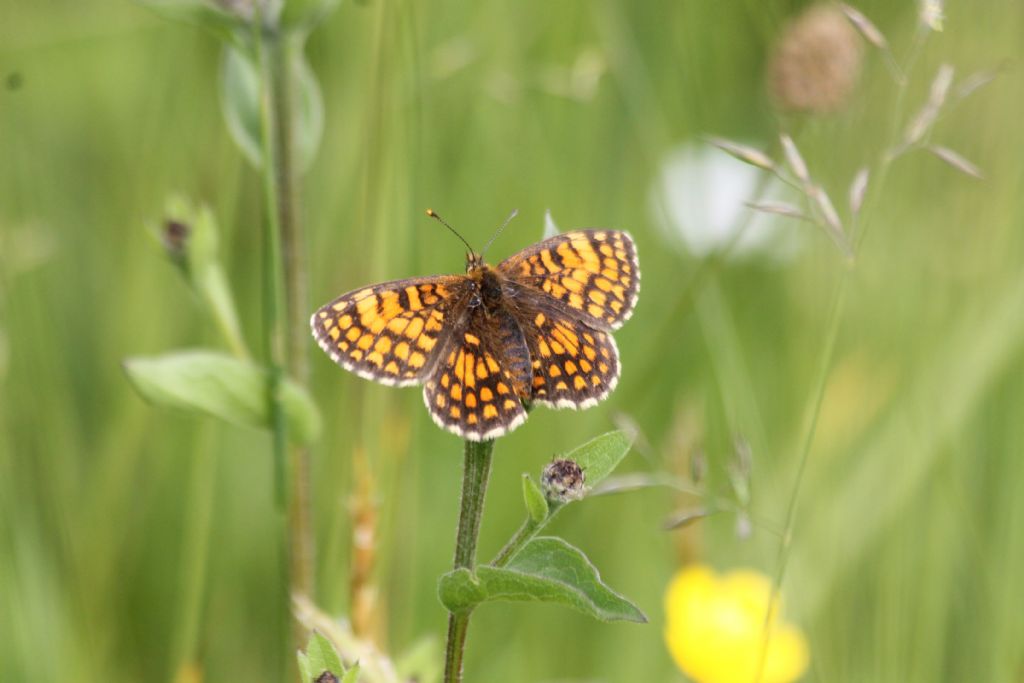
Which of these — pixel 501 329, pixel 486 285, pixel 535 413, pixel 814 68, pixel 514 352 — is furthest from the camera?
pixel 814 68

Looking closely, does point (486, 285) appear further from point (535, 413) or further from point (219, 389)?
point (535, 413)

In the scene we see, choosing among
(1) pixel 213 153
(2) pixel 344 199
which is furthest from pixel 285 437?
(1) pixel 213 153

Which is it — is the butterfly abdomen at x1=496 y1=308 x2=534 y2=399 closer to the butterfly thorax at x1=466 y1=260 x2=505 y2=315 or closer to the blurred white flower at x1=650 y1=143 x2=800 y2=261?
the butterfly thorax at x1=466 y1=260 x2=505 y2=315

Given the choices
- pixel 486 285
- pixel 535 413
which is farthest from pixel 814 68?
pixel 486 285

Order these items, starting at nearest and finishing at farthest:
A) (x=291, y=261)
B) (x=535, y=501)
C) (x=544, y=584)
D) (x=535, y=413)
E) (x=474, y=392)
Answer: (x=544, y=584)
(x=535, y=501)
(x=474, y=392)
(x=291, y=261)
(x=535, y=413)

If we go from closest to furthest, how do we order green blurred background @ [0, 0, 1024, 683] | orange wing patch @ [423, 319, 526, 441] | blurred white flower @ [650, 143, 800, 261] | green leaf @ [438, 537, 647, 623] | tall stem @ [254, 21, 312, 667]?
green leaf @ [438, 537, 647, 623] < orange wing patch @ [423, 319, 526, 441] < tall stem @ [254, 21, 312, 667] < green blurred background @ [0, 0, 1024, 683] < blurred white flower @ [650, 143, 800, 261]

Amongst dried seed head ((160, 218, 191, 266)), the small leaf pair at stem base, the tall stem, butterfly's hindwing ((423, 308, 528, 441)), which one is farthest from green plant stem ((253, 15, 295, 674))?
the small leaf pair at stem base

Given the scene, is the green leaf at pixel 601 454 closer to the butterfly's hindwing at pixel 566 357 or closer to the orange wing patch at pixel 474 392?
the orange wing patch at pixel 474 392
